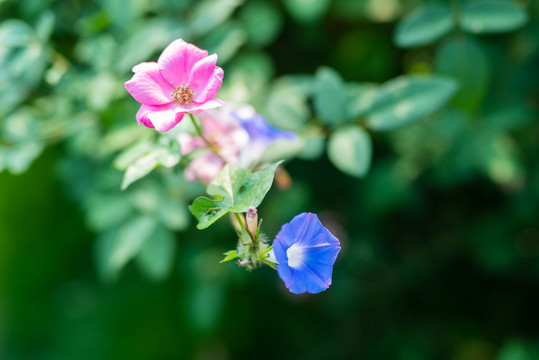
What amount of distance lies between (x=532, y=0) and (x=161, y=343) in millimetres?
2285

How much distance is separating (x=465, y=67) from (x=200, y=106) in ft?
2.98

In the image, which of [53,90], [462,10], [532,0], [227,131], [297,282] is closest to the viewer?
[297,282]

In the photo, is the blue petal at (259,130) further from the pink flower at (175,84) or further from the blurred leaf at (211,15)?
the blurred leaf at (211,15)

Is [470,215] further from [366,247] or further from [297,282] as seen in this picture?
[297,282]

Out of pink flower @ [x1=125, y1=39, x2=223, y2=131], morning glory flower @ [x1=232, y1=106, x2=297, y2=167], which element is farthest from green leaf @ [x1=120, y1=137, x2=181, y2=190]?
morning glory flower @ [x1=232, y1=106, x2=297, y2=167]

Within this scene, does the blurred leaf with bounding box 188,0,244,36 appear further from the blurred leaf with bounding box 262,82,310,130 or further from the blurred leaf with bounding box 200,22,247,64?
the blurred leaf with bounding box 262,82,310,130

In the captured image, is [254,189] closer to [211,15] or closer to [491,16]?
[211,15]

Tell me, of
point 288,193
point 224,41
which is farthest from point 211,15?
point 288,193

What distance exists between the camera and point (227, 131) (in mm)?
1200

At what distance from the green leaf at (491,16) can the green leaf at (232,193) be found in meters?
0.87

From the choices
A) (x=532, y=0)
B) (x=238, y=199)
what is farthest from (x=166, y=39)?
(x=532, y=0)

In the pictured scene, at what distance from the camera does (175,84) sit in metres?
0.91

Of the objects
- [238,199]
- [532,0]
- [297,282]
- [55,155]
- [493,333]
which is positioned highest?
[238,199]

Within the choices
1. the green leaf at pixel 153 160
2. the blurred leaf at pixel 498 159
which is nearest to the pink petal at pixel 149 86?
the green leaf at pixel 153 160
